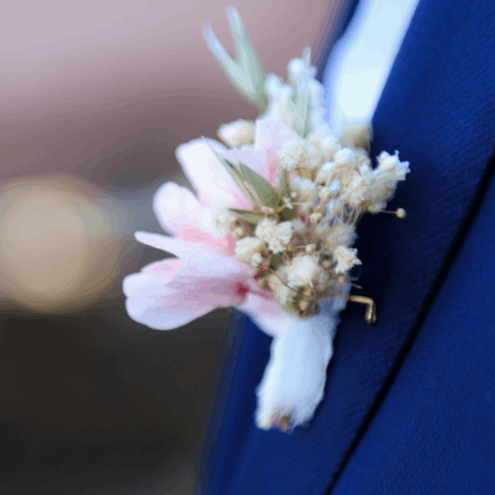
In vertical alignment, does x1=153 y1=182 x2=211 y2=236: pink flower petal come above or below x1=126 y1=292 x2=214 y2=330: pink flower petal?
above

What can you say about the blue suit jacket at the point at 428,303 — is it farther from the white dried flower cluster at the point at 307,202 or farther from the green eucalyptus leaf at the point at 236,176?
the green eucalyptus leaf at the point at 236,176

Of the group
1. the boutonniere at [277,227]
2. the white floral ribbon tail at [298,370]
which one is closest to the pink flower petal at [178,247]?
the boutonniere at [277,227]

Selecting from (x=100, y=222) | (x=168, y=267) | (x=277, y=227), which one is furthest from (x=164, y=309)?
(x=100, y=222)

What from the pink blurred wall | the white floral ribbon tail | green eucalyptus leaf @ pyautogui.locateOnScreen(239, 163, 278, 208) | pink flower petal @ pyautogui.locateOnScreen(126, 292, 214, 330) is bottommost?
the white floral ribbon tail

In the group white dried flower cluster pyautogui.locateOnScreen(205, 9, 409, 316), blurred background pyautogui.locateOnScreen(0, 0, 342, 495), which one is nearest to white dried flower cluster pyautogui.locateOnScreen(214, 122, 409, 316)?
white dried flower cluster pyautogui.locateOnScreen(205, 9, 409, 316)

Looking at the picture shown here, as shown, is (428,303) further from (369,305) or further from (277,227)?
(277,227)

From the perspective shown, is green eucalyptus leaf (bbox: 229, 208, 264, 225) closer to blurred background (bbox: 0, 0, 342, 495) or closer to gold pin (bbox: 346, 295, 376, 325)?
gold pin (bbox: 346, 295, 376, 325)
